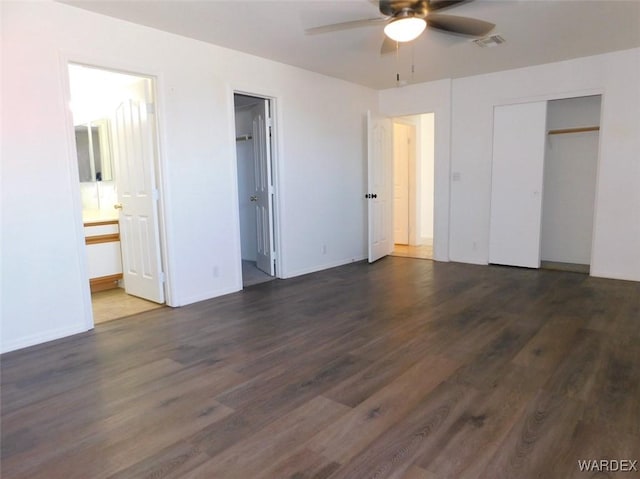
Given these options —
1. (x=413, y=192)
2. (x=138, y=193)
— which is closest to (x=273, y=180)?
(x=138, y=193)

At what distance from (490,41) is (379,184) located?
2407mm

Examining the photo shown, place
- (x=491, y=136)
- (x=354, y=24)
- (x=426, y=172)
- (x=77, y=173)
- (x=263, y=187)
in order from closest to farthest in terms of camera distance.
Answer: (x=354, y=24)
(x=77, y=173)
(x=263, y=187)
(x=491, y=136)
(x=426, y=172)

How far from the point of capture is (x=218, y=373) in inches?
102

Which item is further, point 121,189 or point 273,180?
point 273,180

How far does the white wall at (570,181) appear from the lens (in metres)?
5.26

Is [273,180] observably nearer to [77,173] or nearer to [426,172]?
[77,173]

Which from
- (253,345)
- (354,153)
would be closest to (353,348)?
(253,345)

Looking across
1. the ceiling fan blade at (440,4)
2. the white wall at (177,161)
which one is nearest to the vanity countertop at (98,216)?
the white wall at (177,161)

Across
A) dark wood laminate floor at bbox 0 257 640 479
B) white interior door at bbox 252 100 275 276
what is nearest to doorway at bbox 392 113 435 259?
white interior door at bbox 252 100 275 276

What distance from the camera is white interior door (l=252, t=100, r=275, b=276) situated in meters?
4.97

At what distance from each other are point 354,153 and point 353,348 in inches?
144

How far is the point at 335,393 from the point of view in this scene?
232 cm

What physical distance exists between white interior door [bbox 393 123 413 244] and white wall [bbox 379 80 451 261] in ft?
3.87

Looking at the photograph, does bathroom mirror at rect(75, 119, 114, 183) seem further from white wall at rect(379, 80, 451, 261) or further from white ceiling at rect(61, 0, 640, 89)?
white wall at rect(379, 80, 451, 261)
